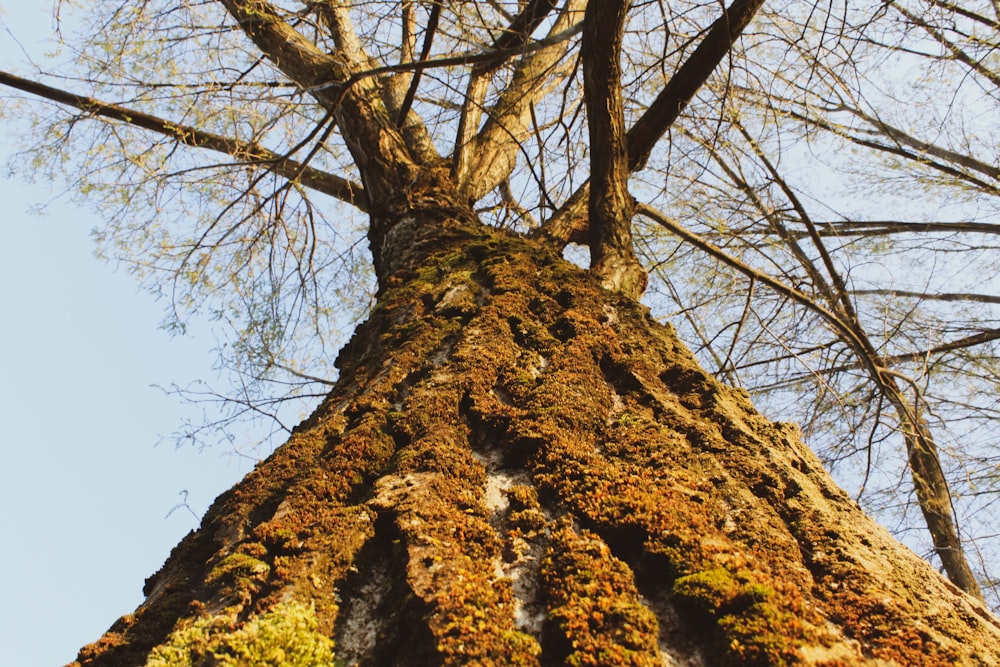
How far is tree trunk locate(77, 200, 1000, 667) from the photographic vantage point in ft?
3.23

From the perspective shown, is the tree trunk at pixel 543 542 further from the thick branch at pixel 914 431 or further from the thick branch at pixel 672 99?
the thick branch at pixel 914 431

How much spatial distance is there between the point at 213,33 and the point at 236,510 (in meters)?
3.62

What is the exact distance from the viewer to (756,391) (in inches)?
195

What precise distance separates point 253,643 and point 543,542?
0.52 metres

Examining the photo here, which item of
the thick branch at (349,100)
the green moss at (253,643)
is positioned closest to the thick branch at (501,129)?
the thick branch at (349,100)

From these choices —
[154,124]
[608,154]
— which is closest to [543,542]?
[608,154]

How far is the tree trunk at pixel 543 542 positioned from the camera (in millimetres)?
984

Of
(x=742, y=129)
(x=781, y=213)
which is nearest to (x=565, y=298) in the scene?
(x=742, y=129)

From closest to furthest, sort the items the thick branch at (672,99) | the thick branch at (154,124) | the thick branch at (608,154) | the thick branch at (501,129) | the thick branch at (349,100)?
the thick branch at (608,154), the thick branch at (672,99), the thick branch at (349,100), the thick branch at (154,124), the thick branch at (501,129)

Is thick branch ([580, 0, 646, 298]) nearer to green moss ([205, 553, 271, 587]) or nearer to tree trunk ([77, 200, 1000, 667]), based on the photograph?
tree trunk ([77, 200, 1000, 667])

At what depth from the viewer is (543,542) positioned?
3.90ft

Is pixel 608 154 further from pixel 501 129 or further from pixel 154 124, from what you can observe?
pixel 154 124

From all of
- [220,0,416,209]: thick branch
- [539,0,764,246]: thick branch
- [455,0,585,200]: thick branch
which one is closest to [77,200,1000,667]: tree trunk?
[539,0,764,246]: thick branch

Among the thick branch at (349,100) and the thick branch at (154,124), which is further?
the thick branch at (154,124)
